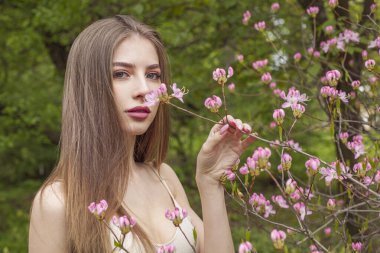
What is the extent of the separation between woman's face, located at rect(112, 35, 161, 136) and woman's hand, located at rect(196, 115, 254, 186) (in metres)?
0.29

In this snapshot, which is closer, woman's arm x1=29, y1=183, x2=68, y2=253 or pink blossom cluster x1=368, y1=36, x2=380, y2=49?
woman's arm x1=29, y1=183, x2=68, y2=253

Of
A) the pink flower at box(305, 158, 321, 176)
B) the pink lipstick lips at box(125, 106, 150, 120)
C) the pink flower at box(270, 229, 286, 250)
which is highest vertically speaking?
the pink flower at box(305, 158, 321, 176)

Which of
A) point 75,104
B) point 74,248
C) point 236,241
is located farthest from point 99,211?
point 236,241

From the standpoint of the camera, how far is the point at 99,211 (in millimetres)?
1633

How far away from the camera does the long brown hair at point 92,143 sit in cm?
209

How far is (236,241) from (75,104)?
3.55m

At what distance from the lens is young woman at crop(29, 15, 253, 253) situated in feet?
6.81

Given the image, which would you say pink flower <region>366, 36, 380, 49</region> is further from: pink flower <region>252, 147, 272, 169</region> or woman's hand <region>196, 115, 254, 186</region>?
pink flower <region>252, 147, 272, 169</region>

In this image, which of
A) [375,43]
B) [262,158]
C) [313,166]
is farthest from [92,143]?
[375,43]

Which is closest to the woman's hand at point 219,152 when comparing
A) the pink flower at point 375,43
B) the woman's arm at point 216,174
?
the woman's arm at point 216,174

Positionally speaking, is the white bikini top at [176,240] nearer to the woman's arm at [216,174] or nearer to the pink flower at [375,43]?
the woman's arm at [216,174]

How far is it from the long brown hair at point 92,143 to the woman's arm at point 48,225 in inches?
1.0

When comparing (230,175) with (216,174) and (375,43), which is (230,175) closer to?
(216,174)

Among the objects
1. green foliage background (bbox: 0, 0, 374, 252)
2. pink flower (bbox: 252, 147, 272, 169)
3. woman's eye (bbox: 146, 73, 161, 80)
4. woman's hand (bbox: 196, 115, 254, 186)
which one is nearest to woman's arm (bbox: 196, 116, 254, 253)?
woman's hand (bbox: 196, 115, 254, 186)
